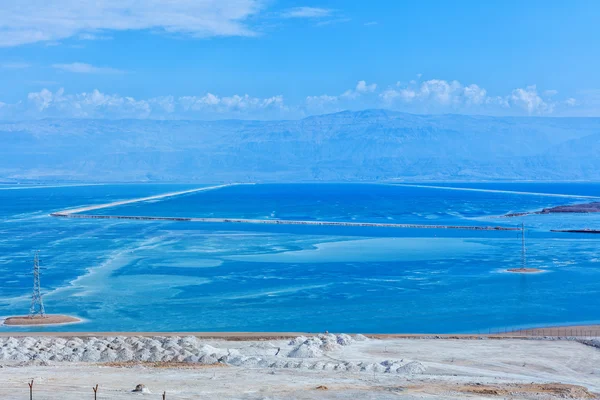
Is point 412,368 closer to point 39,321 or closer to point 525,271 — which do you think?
point 39,321

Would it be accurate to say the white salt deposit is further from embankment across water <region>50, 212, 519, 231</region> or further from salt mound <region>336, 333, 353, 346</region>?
embankment across water <region>50, 212, 519, 231</region>

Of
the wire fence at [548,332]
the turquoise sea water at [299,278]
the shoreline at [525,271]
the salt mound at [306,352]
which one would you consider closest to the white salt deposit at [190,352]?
the salt mound at [306,352]

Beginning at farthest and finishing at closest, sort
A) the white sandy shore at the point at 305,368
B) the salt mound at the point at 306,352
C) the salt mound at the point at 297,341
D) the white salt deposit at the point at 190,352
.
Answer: the salt mound at the point at 297,341
the salt mound at the point at 306,352
the white salt deposit at the point at 190,352
the white sandy shore at the point at 305,368

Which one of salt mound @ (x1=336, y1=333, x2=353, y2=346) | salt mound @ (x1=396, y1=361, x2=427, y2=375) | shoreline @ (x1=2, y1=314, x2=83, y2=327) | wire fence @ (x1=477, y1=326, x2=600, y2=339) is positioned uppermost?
salt mound @ (x1=396, y1=361, x2=427, y2=375)

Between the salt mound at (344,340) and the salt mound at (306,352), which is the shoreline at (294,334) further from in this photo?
the salt mound at (306,352)

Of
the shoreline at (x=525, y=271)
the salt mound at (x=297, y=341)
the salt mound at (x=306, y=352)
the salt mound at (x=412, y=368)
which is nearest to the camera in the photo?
the salt mound at (x=412, y=368)

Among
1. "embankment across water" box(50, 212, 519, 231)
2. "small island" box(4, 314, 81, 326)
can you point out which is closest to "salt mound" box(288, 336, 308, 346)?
"small island" box(4, 314, 81, 326)

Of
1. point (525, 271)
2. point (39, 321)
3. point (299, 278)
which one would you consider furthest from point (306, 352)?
point (525, 271)
